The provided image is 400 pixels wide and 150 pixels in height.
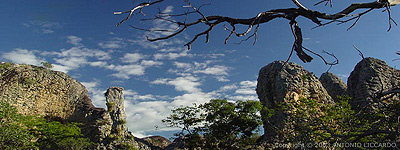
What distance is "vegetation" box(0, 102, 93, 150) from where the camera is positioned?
1372cm

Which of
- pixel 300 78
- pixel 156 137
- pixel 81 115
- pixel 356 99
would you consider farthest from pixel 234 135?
pixel 156 137

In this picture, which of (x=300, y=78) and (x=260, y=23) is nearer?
(x=260, y=23)

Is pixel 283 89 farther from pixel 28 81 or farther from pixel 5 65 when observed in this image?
pixel 5 65

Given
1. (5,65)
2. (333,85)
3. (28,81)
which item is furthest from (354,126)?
(5,65)

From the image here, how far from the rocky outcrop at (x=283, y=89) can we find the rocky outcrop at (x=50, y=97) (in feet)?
48.0

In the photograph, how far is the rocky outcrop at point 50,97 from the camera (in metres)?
23.2

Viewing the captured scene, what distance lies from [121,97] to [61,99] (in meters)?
6.56

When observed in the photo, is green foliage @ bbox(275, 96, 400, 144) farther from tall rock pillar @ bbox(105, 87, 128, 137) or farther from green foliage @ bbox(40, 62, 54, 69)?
green foliage @ bbox(40, 62, 54, 69)

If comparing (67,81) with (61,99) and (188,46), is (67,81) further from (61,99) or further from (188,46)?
(188,46)

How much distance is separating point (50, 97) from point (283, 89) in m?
20.4

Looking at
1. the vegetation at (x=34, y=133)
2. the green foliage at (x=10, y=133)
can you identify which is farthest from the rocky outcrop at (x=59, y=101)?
the green foliage at (x=10, y=133)

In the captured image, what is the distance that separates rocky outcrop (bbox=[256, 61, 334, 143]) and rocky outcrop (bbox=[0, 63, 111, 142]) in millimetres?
14626

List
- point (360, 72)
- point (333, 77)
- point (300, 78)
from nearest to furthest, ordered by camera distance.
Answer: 1. point (300, 78)
2. point (360, 72)
3. point (333, 77)

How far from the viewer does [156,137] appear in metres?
45.8
